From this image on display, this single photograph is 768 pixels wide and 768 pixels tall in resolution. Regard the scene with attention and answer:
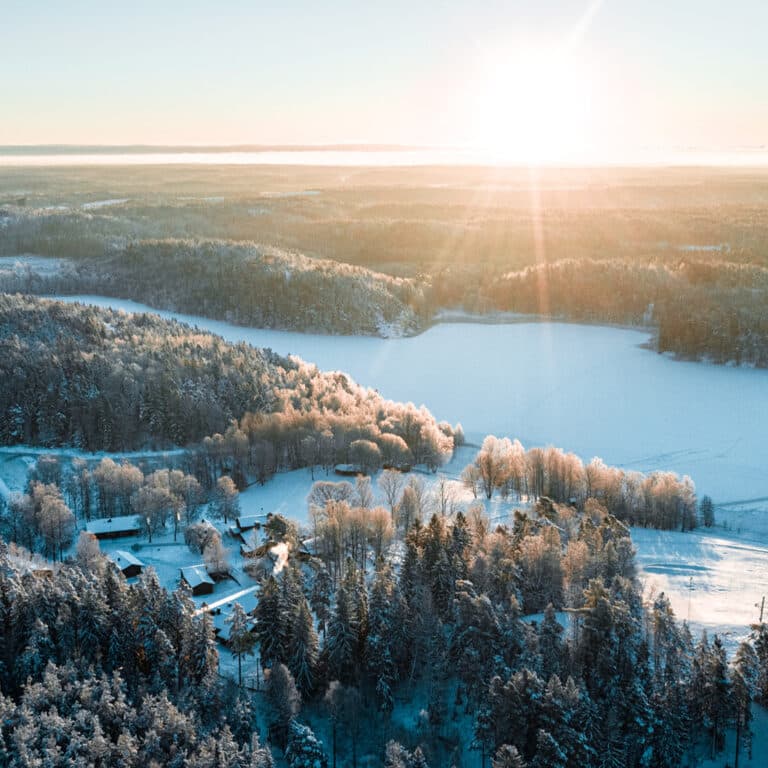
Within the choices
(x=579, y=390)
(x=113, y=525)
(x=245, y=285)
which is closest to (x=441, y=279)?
(x=245, y=285)

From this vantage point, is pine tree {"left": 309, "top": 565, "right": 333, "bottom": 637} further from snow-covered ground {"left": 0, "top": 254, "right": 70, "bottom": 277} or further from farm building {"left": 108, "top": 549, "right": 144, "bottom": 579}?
snow-covered ground {"left": 0, "top": 254, "right": 70, "bottom": 277}

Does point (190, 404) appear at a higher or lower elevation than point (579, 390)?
higher

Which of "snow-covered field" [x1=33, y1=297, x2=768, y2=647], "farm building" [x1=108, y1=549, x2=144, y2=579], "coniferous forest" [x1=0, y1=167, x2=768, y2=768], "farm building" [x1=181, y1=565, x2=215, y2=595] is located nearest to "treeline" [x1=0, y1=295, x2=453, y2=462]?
"coniferous forest" [x1=0, y1=167, x2=768, y2=768]

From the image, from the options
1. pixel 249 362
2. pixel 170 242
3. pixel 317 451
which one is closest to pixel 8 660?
pixel 317 451

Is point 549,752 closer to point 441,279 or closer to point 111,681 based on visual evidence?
point 111,681

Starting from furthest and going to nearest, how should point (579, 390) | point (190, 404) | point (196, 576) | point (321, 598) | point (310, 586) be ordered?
1. point (579, 390)
2. point (190, 404)
3. point (196, 576)
4. point (310, 586)
5. point (321, 598)

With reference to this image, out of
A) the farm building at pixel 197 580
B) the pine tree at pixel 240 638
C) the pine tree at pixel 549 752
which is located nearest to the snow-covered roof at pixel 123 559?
the farm building at pixel 197 580
